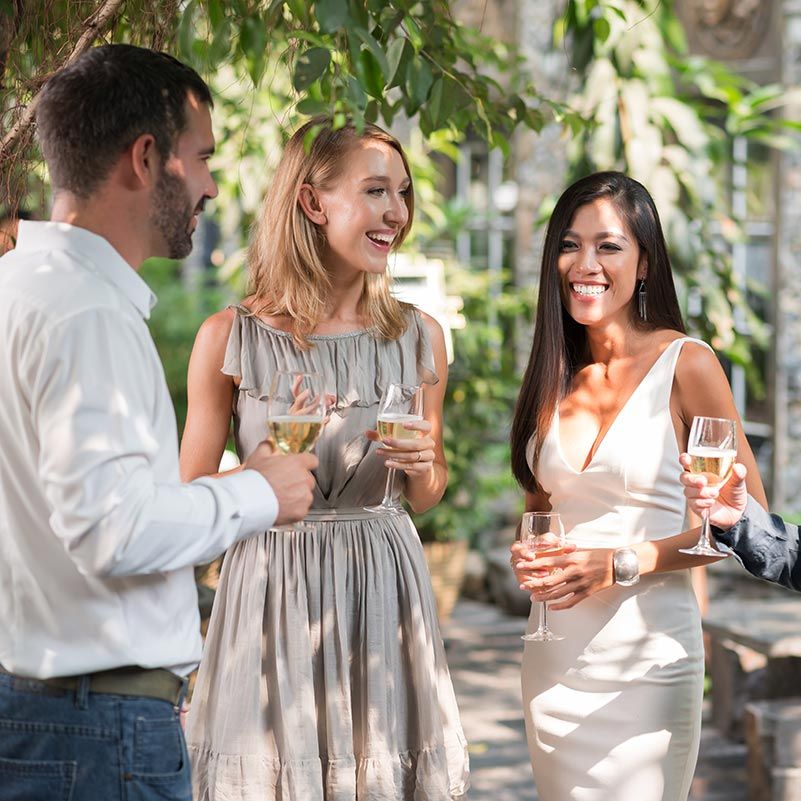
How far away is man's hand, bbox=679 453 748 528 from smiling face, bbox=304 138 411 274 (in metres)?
0.76

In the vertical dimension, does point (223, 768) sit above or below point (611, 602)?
below

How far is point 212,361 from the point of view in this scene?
8.16ft

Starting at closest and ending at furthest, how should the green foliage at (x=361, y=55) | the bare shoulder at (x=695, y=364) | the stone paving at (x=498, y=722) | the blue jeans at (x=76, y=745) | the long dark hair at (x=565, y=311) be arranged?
the blue jeans at (x=76, y=745) → the green foliage at (x=361, y=55) → the bare shoulder at (x=695, y=364) → the long dark hair at (x=565, y=311) → the stone paving at (x=498, y=722)

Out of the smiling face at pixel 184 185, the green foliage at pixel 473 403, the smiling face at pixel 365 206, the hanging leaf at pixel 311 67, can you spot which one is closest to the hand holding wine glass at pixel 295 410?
the smiling face at pixel 184 185

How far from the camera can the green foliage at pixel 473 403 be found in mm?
7223

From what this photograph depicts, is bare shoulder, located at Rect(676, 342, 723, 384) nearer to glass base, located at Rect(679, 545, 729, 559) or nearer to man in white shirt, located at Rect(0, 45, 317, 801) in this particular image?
glass base, located at Rect(679, 545, 729, 559)

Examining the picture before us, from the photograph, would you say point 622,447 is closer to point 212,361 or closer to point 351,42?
point 212,361

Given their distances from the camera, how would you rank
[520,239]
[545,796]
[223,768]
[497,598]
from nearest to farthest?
[223,768], [545,796], [497,598], [520,239]

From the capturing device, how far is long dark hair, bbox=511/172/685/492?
8.80 feet

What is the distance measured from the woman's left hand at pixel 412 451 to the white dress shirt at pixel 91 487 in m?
0.62

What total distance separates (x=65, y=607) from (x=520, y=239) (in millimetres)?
7668

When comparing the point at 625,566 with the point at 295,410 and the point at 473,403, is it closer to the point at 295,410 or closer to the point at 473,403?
the point at 295,410

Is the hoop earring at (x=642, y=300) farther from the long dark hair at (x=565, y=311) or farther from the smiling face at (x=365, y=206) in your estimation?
the smiling face at (x=365, y=206)

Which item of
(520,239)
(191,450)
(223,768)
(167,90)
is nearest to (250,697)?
(223,768)
